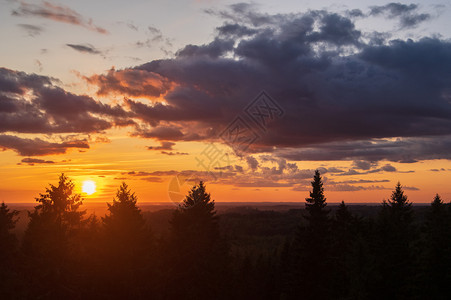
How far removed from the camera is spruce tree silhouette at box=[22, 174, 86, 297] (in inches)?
1421

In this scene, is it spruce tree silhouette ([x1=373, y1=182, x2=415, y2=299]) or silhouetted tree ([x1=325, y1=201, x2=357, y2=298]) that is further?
silhouetted tree ([x1=325, y1=201, x2=357, y2=298])

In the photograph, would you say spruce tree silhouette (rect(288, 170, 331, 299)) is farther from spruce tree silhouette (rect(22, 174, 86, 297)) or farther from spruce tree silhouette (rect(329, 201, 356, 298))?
spruce tree silhouette (rect(22, 174, 86, 297))

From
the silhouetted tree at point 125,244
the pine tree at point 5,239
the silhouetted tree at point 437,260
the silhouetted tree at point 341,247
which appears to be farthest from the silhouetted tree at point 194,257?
the silhouetted tree at point 437,260

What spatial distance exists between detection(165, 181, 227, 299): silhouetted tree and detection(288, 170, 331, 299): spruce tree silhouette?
29.4ft

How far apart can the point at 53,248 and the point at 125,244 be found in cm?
647

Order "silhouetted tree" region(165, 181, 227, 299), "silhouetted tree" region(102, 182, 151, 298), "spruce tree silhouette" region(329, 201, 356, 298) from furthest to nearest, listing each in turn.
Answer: "spruce tree silhouette" region(329, 201, 356, 298) < "silhouetted tree" region(165, 181, 227, 299) < "silhouetted tree" region(102, 182, 151, 298)

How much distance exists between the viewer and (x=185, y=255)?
45250 mm

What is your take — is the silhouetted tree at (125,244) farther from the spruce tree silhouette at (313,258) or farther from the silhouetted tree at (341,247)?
the silhouetted tree at (341,247)

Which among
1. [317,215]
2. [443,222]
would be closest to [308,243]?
[317,215]

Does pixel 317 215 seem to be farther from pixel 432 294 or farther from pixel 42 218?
pixel 42 218

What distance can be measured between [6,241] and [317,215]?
3508cm

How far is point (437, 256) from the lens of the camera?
4931cm

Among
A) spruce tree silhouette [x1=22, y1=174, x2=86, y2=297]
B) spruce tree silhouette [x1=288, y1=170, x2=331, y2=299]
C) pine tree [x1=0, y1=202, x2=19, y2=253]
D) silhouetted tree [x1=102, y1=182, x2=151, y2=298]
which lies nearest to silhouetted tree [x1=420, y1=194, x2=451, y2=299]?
spruce tree silhouette [x1=288, y1=170, x2=331, y2=299]

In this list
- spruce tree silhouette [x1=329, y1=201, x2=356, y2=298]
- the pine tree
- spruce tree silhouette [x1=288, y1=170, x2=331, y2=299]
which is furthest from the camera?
spruce tree silhouette [x1=329, y1=201, x2=356, y2=298]
